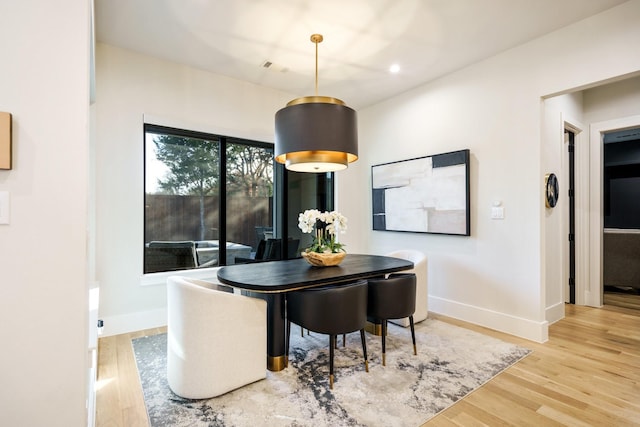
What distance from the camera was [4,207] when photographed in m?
1.15

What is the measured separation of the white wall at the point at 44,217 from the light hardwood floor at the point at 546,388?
0.84 m

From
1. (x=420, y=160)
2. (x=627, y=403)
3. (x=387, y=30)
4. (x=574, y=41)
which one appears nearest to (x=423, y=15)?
(x=387, y=30)

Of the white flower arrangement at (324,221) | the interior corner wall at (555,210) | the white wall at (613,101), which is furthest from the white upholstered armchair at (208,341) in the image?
the white wall at (613,101)

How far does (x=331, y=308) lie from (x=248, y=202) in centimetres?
245

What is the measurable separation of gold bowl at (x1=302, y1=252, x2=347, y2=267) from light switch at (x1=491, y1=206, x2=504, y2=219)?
1.76m

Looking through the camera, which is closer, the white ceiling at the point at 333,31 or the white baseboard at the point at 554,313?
the white ceiling at the point at 333,31

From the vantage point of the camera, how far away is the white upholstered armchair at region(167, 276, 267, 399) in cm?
201

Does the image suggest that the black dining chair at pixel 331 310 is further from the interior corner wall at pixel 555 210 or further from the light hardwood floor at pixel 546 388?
the interior corner wall at pixel 555 210

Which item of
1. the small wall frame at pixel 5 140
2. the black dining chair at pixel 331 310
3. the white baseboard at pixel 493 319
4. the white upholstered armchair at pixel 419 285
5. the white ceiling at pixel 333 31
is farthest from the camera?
the white upholstered armchair at pixel 419 285

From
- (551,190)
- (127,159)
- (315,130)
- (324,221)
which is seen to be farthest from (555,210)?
(127,159)

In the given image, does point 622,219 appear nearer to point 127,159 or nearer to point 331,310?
point 331,310

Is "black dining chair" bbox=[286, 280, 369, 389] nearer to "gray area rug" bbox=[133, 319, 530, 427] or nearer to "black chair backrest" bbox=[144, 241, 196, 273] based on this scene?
"gray area rug" bbox=[133, 319, 530, 427]

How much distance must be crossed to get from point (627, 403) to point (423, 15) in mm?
3134

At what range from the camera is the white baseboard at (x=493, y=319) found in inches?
120
